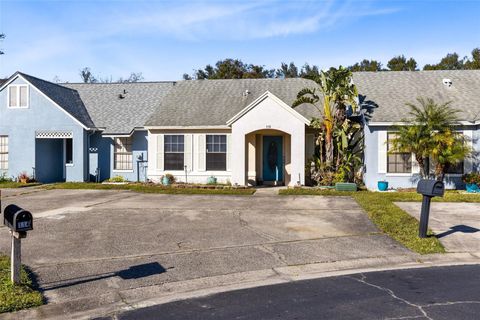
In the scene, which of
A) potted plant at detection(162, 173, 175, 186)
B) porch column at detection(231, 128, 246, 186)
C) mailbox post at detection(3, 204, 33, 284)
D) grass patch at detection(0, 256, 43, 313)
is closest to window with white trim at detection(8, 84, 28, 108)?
potted plant at detection(162, 173, 175, 186)

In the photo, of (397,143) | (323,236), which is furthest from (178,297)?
(397,143)

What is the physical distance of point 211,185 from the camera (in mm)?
20109

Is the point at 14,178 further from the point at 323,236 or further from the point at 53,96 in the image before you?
the point at 323,236

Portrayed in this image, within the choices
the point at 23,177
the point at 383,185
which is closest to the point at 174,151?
the point at 23,177

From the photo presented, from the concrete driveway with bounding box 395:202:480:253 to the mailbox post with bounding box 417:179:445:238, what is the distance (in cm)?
50

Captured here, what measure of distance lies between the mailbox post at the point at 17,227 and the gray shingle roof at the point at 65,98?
17137 millimetres

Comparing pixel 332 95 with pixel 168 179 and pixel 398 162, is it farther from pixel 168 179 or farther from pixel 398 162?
pixel 168 179

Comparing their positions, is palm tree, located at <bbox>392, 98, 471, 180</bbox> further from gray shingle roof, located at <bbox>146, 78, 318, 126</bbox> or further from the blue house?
the blue house

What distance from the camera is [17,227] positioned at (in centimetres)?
625

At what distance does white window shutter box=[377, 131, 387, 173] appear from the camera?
18922 mm

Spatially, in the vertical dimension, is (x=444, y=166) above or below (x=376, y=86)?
below

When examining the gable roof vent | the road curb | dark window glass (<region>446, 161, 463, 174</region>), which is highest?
the gable roof vent

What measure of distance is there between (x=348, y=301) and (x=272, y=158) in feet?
50.6

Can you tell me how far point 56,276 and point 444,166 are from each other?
51.5ft
